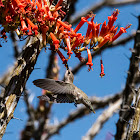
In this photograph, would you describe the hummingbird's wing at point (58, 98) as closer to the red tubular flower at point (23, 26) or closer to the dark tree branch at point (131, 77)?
the dark tree branch at point (131, 77)

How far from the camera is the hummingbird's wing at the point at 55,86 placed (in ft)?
12.8

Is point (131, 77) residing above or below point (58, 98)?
above

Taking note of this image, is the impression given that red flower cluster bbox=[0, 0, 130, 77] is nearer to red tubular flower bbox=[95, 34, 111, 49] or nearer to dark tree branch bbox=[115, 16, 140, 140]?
red tubular flower bbox=[95, 34, 111, 49]

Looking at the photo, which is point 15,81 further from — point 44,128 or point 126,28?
point 44,128

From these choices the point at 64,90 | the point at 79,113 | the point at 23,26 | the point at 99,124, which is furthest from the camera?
the point at 79,113

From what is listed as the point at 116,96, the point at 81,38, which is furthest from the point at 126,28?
the point at 116,96

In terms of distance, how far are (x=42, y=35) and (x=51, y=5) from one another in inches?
18.9

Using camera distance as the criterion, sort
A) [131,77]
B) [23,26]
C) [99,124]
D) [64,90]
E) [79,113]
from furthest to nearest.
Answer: [79,113]
[99,124]
[131,77]
[64,90]
[23,26]

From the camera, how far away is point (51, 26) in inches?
149

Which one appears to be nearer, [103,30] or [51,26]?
[51,26]

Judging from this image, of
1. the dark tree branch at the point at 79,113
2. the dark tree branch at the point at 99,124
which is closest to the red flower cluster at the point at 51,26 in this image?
the dark tree branch at the point at 99,124

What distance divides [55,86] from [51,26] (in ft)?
2.78

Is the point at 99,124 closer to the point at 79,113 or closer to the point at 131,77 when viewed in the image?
the point at 79,113

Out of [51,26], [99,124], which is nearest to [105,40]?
[51,26]
